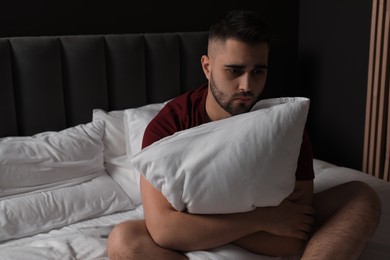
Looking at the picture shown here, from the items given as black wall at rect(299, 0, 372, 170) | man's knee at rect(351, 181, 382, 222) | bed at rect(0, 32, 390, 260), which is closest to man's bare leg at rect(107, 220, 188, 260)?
bed at rect(0, 32, 390, 260)

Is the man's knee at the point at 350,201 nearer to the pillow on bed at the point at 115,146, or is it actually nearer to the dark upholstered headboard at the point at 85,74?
the pillow on bed at the point at 115,146

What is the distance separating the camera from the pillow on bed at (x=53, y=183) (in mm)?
1837

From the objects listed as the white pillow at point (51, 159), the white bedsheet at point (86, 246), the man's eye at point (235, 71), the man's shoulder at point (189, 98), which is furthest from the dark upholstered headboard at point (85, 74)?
the man's eye at point (235, 71)

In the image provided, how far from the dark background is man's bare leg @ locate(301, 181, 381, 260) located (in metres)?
1.30

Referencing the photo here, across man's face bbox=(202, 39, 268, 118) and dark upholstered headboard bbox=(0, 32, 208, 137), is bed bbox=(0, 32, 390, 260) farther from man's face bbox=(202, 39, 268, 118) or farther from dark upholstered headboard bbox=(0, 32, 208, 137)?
man's face bbox=(202, 39, 268, 118)

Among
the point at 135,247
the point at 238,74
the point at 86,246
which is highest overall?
the point at 238,74

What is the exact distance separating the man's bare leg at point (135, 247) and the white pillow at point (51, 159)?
76cm

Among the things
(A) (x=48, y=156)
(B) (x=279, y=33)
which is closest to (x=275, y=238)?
(A) (x=48, y=156)

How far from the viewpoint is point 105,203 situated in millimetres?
2029

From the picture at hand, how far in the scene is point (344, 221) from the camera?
4.69ft

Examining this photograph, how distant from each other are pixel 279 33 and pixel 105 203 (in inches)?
72.0

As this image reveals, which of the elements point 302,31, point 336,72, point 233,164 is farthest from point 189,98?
point 302,31

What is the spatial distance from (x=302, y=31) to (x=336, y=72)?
482 millimetres

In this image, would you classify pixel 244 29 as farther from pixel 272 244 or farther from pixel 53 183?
pixel 53 183
